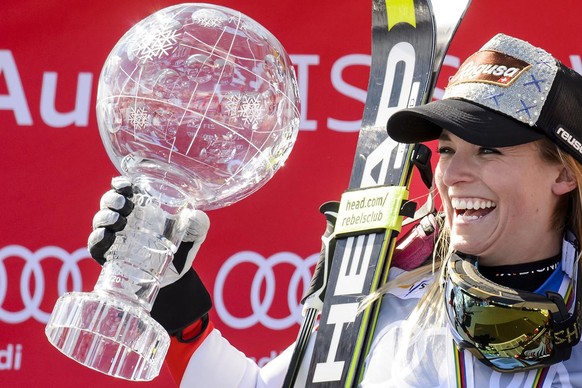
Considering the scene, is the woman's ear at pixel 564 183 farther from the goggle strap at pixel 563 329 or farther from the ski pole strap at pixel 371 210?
the ski pole strap at pixel 371 210

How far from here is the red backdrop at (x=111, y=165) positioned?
9.54 feet

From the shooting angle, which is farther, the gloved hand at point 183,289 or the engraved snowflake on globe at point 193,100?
the gloved hand at point 183,289

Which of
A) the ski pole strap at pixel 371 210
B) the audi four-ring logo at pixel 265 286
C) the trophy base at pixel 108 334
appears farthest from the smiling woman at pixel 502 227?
the audi four-ring logo at pixel 265 286

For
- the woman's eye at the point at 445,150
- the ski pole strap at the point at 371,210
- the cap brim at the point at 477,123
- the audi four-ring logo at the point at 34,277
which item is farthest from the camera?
the audi four-ring logo at the point at 34,277

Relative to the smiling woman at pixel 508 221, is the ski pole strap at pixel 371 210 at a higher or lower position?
lower

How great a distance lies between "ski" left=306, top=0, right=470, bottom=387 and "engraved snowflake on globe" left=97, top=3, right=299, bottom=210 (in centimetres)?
41

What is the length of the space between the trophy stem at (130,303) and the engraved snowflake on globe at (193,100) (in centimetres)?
6

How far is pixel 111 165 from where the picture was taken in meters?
2.93

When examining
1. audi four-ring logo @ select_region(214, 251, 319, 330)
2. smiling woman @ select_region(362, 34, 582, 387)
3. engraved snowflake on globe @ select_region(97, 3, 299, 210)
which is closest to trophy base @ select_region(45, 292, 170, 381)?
engraved snowflake on globe @ select_region(97, 3, 299, 210)

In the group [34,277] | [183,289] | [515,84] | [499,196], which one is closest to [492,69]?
[515,84]

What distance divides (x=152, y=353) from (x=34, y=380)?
1.16m

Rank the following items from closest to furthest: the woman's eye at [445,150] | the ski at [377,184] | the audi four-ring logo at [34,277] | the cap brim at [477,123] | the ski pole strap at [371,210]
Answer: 1. the cap brim at [477,123]
2. the woman's eye at [445,150]
3. the ski at [377,184]
4. the ski pole strap at [371,210]
5. the audi four-ring logo at [34,277]

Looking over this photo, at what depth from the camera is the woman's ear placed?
1850mm

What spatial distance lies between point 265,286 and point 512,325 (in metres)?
1.19
